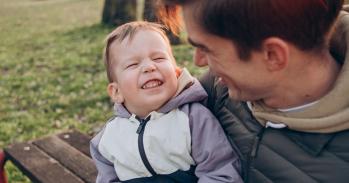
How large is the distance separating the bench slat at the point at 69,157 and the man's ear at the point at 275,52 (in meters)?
1.59

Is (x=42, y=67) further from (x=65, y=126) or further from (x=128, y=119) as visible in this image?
(x=128, y=119)

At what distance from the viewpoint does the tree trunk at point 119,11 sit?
1161cm

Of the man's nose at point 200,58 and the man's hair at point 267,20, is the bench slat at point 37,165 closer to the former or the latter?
the man's nose at point 200,58

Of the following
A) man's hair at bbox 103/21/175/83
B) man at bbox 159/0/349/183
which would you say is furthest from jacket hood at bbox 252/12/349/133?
man's hair at bbox 103/21/175/83

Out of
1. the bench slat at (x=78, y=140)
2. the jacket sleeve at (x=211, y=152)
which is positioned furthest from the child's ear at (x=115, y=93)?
the bench slat at (x=78, y=140)

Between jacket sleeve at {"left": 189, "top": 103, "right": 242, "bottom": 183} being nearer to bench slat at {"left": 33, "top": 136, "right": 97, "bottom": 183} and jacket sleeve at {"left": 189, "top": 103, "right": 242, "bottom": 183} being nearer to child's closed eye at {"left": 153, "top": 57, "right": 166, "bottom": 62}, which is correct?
child's closed eye at {"left": 153, "top": 57, "right": 166, "bottom": 62}

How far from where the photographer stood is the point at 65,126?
5.45 m

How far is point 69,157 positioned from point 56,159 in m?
0.08

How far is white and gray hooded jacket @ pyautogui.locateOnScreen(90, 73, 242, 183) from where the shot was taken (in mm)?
2027

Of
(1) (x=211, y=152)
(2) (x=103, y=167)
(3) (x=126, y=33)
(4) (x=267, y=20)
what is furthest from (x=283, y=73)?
(2) (x=103, y=167)

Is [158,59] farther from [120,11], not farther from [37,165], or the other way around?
[120,11]

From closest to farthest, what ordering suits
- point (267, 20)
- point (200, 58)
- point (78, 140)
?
1. point (267, 20)
2. point (200, 58)
3. point (78, 140)

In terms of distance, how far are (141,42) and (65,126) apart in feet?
11.2

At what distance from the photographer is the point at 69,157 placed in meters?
3.29
